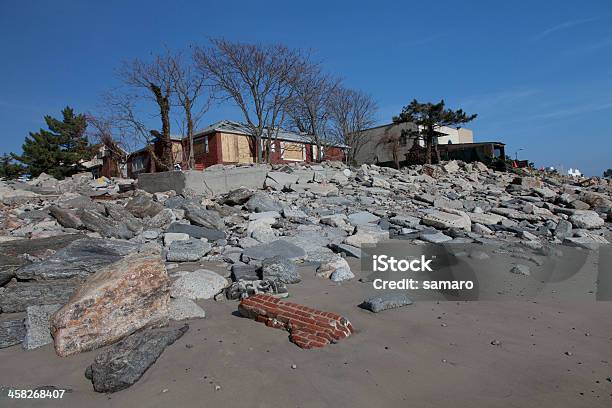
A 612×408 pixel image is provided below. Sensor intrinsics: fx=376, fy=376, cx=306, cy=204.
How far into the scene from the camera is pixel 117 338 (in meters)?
2.89

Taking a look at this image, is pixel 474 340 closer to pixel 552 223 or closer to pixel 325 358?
pixel 325 358

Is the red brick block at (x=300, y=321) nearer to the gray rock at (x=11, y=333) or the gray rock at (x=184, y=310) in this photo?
the gray rock at (x=184, y=310)

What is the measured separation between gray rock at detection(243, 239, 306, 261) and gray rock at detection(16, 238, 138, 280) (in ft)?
5.24

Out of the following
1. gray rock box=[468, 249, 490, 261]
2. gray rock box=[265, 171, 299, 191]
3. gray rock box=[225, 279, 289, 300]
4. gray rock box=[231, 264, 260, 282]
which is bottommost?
gray rock box=[468, 249, 490, 261]

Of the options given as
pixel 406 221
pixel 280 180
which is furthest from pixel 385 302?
pixel 280 180

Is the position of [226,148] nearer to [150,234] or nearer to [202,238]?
[150,234]

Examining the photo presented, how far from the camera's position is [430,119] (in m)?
23.8

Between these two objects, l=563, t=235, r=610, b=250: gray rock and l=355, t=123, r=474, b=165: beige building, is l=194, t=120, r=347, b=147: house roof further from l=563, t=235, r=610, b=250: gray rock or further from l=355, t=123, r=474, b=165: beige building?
l=563, t=235, r=610, b=250: gray rock

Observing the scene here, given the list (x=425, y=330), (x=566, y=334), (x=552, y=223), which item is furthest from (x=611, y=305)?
(x=552, y=223)

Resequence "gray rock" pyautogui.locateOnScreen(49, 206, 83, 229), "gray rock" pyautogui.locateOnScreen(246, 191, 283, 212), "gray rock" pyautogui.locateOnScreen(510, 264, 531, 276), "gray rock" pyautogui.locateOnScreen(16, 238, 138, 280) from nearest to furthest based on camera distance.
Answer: "gray rock" pyautogui.locateOnScreen(16, 238, 138, 280) < "gray rock" pyautogui.locateOnScreen(510, 264, 531, 276) < "gray rock" pyautogui.locateOnScreen(49, 206, 83, 229) < "gray rock" pyautogui.locateOnScreen(246, 191, 283, 212)

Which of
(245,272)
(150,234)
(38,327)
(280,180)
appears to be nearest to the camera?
(38,327)

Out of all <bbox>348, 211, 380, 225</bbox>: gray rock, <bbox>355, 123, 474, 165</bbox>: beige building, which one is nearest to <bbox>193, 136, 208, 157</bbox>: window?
<bbox>355, 123, 474, 165</bbox>: beige building

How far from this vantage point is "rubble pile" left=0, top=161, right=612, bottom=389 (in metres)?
3.03

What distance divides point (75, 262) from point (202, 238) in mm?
1973
